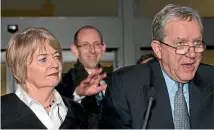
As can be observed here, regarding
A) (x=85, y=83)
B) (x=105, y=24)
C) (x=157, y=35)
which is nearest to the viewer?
(x=157, y=35)

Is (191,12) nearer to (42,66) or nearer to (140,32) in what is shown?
(42,66)

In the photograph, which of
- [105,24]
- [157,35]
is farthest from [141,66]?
[105,24]

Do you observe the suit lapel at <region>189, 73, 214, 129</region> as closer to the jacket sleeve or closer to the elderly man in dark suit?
the elderly man in dark suit

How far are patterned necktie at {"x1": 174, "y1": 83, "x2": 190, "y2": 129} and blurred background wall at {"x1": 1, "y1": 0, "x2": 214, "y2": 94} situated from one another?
8.25 feet

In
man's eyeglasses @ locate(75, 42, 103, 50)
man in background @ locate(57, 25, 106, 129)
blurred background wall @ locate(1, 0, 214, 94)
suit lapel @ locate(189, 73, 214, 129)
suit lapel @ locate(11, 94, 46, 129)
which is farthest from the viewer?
blurred background wall @ locate(1, 0, 214, 94)

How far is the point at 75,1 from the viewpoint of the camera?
4.82m

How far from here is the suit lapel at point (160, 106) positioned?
2168mm

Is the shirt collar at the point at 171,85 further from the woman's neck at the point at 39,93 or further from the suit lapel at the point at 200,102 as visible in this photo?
the woman's neck at the point at 39,93

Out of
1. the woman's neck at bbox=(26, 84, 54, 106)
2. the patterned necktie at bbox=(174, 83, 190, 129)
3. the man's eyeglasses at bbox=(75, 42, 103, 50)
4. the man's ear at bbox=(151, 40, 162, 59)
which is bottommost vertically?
the patterned necktie at bbox=(174, 83, 190, 129)

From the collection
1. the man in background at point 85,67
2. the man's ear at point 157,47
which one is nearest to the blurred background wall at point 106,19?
the man in background at point 85,67

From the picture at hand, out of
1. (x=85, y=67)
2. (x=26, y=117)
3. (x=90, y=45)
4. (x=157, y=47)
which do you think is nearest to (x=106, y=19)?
(x=90, y=45)

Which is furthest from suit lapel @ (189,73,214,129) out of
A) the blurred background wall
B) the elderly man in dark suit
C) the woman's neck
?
the blurred background wall

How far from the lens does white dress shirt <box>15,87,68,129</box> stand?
2.14 metres

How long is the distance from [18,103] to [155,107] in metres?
0.62
